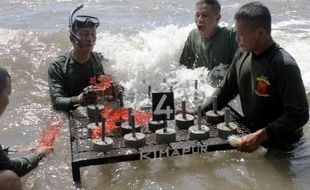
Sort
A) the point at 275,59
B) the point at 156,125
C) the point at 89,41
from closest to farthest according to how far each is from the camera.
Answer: the point at 275,59 < the point at 156,125 < the point at 89,41

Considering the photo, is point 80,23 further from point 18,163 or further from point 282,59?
point 282,59

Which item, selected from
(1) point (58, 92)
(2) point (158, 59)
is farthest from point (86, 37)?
(2) point (158, 59)

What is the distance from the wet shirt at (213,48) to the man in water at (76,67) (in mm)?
1717

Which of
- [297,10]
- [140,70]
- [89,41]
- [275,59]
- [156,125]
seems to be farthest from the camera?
[297,10]

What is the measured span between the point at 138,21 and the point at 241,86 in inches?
332

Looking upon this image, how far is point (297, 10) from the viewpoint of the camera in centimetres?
1416

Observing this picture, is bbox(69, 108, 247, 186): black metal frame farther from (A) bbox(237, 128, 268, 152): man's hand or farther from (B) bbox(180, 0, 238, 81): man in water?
(B) bbox(180, 0, 238, 81): man in water

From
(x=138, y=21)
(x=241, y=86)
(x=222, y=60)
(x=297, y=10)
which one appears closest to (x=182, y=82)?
(x=222, y=60)

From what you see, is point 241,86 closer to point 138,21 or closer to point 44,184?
point 44,184

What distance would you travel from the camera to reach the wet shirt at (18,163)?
3.66 m

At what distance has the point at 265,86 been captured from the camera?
4.18m

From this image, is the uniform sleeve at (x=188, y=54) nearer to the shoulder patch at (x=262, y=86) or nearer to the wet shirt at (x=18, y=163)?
the shoulder patch at (x=262, y=86)

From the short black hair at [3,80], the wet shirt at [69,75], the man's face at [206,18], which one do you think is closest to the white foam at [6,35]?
the wet shirt at [69,75]

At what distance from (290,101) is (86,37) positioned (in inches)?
94.9
